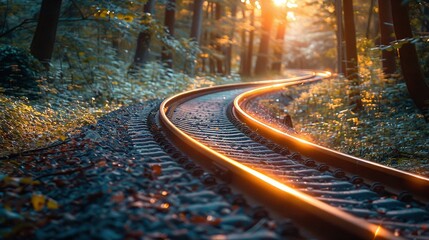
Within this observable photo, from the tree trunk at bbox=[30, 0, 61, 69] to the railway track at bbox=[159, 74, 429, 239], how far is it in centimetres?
585

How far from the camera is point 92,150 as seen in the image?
634cm

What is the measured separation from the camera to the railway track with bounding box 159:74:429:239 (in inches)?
142

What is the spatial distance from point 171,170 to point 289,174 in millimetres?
1573

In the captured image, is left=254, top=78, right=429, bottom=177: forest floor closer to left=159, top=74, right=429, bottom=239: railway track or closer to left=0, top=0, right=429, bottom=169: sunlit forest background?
left=0, top=0, right=429, bottom=169: sunlit forest background

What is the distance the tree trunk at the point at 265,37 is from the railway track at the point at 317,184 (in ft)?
85.8

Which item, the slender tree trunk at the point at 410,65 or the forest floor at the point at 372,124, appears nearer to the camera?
the forest floor at the point at 372,124

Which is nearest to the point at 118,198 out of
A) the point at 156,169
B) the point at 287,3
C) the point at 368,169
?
the point at 156,169

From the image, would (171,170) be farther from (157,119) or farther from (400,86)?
(400,86)

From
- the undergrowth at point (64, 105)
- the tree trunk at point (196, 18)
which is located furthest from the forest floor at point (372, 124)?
the tree trunk at point (196, 18)

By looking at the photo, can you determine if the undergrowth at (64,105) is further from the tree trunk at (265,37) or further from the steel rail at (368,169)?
the tree trunk at (265,37)

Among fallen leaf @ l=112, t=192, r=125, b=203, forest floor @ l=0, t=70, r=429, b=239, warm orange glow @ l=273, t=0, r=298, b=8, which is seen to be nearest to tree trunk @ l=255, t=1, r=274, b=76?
warm orange glow @ l=273, t=0, r=298, b=8

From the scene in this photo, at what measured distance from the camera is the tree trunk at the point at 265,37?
3375cm

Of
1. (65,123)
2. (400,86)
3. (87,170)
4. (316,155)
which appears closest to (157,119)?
(65,123)

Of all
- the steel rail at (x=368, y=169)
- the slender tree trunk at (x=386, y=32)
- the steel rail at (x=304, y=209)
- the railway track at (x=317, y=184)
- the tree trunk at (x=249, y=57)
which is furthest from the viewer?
the tree trunk at (x=249, y=57)
